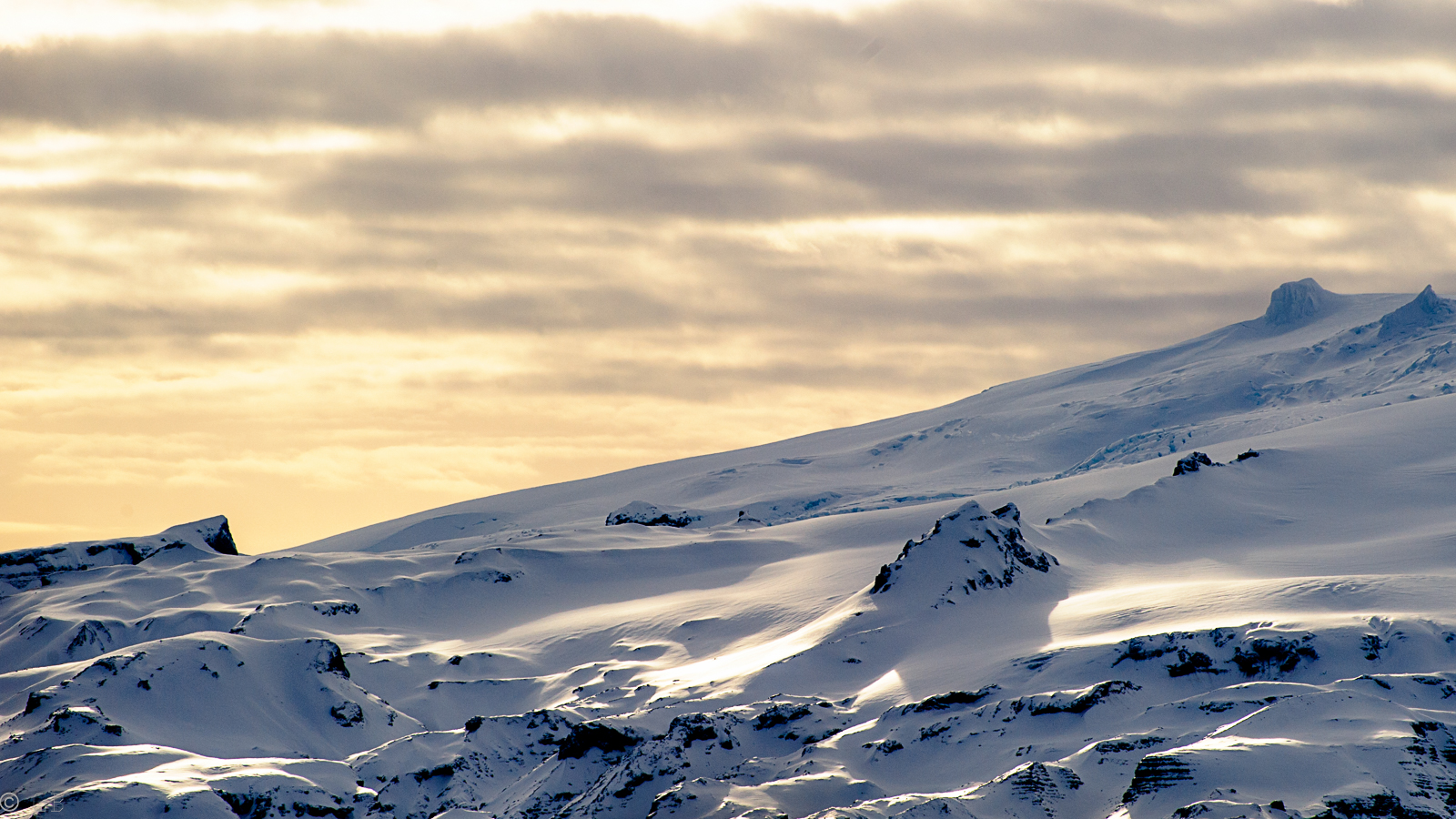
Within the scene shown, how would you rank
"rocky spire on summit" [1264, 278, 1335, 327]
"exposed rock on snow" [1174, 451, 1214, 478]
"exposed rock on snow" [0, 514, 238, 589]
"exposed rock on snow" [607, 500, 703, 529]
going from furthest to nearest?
"rocky spire on summit" [1264, 278, 1335, 327], "exposed rock on snow" [607, 500, 703, 529], "exposed rock on snow" [0, 514, 238, 589], "exposed rock on snow" [1174, 451, 1214, 478]

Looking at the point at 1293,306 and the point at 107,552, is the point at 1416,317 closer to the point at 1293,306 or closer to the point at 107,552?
the point at 1293,306

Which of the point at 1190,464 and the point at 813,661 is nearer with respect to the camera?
the point at 813,661

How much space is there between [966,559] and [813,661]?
9.56 metres

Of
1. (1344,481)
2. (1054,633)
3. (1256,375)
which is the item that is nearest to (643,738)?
(1054,633)

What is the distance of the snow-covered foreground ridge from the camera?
32.2 m

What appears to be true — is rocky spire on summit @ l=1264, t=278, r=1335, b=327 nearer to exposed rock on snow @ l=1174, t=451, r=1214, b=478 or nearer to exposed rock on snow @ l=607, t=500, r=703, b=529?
exposed rock on snow @ l=607, t=500, r=703, b=529

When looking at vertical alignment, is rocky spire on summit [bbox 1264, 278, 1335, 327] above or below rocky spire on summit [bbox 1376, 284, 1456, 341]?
above

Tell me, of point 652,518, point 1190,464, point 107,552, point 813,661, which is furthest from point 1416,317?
point 107,552

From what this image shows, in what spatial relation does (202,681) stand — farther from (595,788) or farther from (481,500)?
(481,500)

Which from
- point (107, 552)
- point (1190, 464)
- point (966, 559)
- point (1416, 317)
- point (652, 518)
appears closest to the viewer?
point (966, 559)

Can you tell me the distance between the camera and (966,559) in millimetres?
57219

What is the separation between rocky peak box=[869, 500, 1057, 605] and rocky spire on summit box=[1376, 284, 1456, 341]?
429 ft

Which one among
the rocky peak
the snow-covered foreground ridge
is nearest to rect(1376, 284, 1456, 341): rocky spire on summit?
the snow-covered foreground ridge

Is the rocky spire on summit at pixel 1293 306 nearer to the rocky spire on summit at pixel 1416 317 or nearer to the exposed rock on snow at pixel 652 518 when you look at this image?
the rocky spire on summit at pixel 1416 317
